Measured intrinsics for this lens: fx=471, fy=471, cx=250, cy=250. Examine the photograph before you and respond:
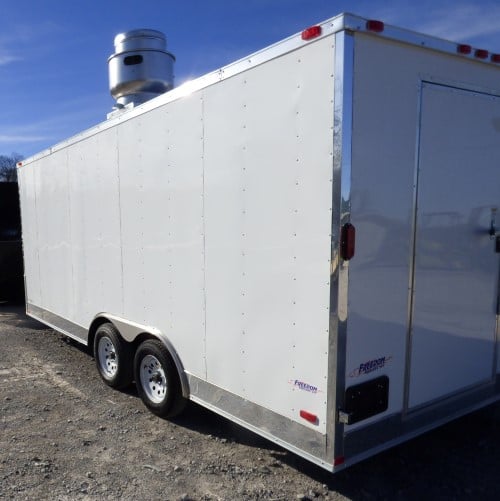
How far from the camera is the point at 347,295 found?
2.40 meters

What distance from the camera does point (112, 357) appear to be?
15.4 feet

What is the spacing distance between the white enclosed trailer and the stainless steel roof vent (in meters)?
1.94

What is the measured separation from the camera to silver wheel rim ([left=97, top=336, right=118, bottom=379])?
15.2 feet

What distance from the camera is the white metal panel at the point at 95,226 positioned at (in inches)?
171

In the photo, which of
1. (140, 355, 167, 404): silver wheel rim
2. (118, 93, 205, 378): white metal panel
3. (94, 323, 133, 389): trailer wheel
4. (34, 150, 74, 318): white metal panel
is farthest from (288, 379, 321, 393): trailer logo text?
(34, 150, 74, 318): white metal panel

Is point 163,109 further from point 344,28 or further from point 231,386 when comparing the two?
point 231,386

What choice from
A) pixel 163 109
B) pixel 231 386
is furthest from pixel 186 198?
pixel 231 386

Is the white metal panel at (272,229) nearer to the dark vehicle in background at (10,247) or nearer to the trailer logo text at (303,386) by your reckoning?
the trailer logo text at (303,386)

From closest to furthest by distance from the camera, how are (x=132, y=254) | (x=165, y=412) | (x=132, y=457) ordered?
(x=132, y=457), (x=165, y=412), (x=132, y=254)

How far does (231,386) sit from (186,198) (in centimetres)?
135

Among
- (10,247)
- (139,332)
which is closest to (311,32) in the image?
(139,332)

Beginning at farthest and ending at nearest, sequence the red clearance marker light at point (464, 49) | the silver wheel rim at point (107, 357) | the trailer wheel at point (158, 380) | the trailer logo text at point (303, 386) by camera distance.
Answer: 1. the silver wheel rim at point (107, 357)
2. the trailer wheel at point (158, 380)
3. the red clearance marker light at point (464, 49)
4. the trailer logo text at point (303, 386)

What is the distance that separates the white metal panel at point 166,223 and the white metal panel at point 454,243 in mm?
1447

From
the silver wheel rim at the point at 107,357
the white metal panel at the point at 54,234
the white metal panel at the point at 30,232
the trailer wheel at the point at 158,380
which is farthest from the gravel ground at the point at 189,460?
the white metal panel at the point at 30,232
